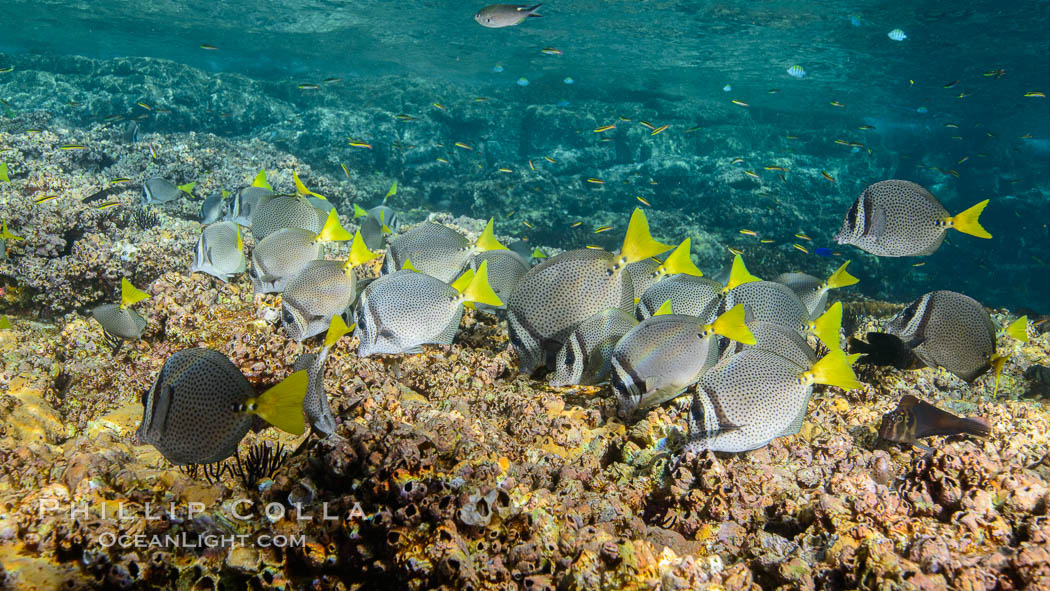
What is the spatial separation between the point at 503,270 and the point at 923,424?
2750 mm

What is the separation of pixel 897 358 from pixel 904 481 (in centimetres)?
108

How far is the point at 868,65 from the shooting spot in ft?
81.0

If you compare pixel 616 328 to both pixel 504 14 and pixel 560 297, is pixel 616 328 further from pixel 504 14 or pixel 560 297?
pixel 504 14

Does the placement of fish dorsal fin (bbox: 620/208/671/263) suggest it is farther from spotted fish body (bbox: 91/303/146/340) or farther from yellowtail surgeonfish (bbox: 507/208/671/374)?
spotted fish body (bbox: 91/303/146/340)

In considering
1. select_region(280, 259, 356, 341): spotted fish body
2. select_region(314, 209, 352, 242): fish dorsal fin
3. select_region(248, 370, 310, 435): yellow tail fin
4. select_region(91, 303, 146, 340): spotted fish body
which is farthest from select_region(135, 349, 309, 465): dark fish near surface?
select_region(91, 303, 146, 340): spotted fish body

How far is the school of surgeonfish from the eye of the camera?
181 centimetres

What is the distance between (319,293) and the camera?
2.81 metres

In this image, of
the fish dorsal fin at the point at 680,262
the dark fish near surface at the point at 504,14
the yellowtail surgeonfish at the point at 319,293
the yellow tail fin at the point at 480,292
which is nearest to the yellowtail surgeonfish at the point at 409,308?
the yellow tail fin at the point at 480,292

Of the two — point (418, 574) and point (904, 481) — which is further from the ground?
point (418, 574)

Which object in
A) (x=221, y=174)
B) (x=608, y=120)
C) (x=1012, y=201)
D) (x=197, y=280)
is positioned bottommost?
(x=1012, y=201)

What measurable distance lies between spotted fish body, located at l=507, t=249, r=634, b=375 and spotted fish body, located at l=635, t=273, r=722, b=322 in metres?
0.62

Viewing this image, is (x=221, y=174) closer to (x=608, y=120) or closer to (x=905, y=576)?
(x=905, y=576)

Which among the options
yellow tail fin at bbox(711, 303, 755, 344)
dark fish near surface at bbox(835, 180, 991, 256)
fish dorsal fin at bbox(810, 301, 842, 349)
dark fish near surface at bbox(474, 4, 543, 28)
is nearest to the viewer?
yellow tail fin at bbox(711, 303, 755, 344)

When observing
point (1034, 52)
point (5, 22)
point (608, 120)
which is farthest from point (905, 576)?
point (5, 22)
